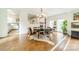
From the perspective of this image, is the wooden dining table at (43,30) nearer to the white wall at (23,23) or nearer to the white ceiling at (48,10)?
the white wall at (23,23)

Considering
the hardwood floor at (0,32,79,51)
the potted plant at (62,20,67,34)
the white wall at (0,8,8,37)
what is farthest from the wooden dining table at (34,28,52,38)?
the white wall at (0,8,8,37)

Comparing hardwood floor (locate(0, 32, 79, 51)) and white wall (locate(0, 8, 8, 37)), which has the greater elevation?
white wall (locate(0, 8, 8, 37))

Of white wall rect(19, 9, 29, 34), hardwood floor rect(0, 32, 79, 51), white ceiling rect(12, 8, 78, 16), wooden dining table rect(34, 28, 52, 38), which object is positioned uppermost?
white ceiling rect(12, 8, 78, 16)

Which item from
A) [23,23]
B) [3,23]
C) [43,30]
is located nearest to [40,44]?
[43,30]

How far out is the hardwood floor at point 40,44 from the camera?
2689mm

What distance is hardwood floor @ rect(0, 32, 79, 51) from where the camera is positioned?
→ 2.69 m

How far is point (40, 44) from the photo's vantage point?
272 cm

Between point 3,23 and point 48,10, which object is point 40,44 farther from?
point 3,23

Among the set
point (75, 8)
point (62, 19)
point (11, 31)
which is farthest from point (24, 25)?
point (75, 8)

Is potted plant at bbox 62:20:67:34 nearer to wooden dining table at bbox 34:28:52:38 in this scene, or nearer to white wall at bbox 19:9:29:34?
wooden dining table at bbox 34:28:52:38

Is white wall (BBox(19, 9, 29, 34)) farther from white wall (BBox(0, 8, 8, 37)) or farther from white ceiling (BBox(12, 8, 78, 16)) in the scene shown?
white wall (BBox(0, 8, 8, 37))

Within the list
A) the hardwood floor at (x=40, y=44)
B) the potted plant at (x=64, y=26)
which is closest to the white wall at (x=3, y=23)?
the hardwood floor at (x=40, y=44)

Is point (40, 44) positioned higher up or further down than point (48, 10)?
further down
